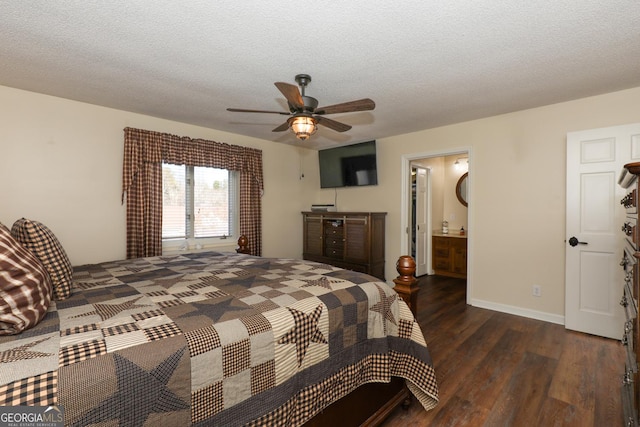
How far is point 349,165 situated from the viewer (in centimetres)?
495

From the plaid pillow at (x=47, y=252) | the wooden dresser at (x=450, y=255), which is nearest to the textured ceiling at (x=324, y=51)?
the plaid pillow at (x=47, y=252)

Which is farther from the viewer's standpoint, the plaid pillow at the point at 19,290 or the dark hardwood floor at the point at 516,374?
the dark hardwood floor at the point at 516,374

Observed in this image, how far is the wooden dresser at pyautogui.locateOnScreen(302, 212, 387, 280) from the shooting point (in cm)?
439

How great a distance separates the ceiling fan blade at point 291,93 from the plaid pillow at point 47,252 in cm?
156

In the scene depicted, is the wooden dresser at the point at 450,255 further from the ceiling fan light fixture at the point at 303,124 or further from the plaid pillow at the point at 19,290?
the plaid pillow at the point at 19,290

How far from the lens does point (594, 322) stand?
114 inches

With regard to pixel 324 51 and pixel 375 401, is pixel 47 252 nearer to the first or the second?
pixel 375 401

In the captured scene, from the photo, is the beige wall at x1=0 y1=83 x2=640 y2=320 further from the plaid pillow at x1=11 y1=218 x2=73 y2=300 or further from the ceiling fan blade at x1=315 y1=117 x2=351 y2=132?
the ceiling fan blade at x1=315 y1=117 x2=351 y2=132

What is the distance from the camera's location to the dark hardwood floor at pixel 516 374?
178 centimetres

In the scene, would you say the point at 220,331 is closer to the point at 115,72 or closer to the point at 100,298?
the point at 100,298

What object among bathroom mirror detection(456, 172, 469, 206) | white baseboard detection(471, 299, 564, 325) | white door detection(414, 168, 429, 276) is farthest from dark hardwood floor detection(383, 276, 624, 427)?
bathroom mirror detection(456, 172, 469, 206)

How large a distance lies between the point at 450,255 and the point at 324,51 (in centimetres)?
426

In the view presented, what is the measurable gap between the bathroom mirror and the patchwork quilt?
4184 mm

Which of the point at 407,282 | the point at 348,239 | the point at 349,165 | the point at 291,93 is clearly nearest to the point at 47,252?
the point at 291,93
